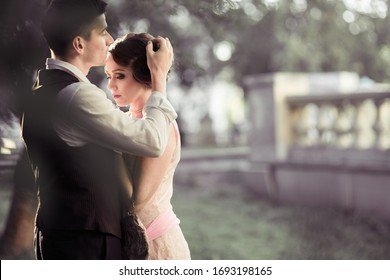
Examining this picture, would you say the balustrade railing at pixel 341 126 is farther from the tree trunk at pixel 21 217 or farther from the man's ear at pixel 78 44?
the man's ear at pixel 78 44

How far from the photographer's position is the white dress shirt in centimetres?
164

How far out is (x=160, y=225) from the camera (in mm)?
1875

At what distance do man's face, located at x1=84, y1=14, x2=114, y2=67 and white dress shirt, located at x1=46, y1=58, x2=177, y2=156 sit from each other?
13 cm

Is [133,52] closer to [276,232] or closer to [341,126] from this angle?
[276,232]

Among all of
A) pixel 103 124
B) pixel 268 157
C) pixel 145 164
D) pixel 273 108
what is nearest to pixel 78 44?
pixel 103 124

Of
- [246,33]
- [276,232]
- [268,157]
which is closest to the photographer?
[276,232]

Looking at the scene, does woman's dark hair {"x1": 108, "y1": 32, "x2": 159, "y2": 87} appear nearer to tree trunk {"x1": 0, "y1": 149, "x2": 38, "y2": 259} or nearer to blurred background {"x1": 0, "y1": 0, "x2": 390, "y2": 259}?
blurred background {"x1": 0, "y1": 0, "x2": 390, "y2": 259}

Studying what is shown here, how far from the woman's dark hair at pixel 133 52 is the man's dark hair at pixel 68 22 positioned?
10 centimetres

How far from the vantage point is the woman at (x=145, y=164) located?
5.91ft

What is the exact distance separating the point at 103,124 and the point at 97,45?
292mm

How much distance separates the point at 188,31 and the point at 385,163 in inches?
319

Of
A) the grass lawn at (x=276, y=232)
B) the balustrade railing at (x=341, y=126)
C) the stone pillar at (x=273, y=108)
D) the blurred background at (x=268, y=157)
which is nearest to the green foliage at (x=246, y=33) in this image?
the blurred background at (x=268, y=157)

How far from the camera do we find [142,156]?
5.74ft

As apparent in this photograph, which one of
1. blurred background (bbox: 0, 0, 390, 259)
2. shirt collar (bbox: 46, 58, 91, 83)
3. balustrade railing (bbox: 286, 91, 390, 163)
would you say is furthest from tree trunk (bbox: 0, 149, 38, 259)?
balustrade railing (bbox: 286, 91, 390, 163)
